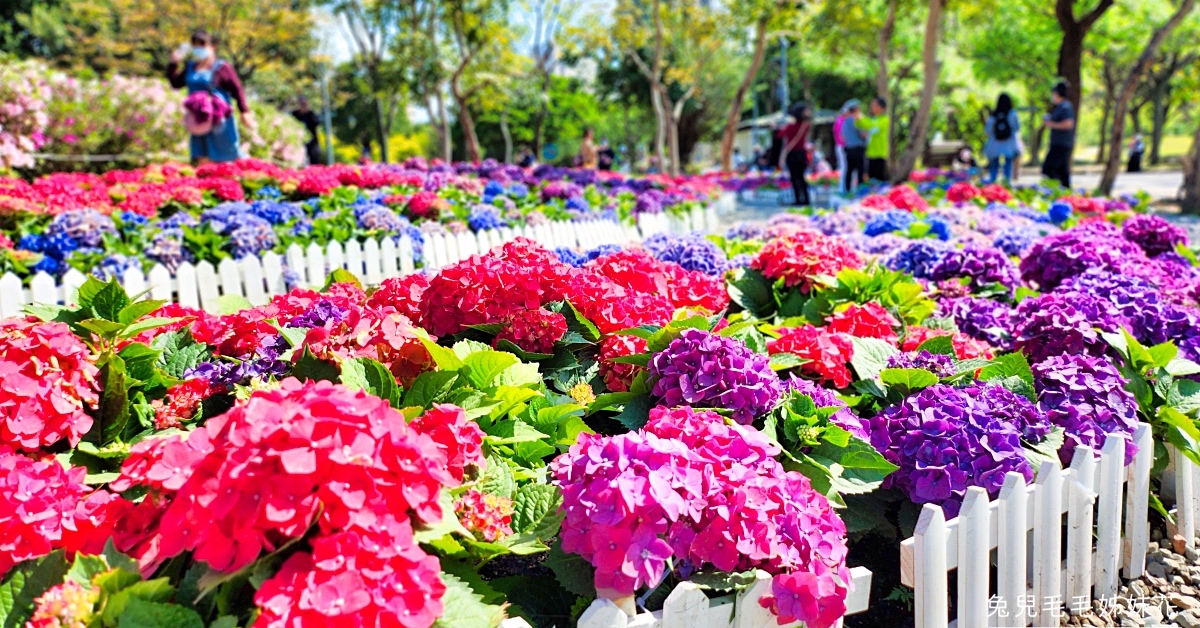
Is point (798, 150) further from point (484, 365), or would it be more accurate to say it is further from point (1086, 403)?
point (484, 365)

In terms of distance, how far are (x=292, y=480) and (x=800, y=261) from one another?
110 inches

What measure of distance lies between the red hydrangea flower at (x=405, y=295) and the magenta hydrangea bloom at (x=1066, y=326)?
2.41 meters

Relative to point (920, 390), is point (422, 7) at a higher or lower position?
higher

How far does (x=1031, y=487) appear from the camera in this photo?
239 cm

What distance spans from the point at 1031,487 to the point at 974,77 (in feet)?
132

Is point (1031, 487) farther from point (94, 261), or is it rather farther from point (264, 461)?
point (94, 261)

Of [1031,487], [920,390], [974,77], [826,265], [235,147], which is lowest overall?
[1031,487]

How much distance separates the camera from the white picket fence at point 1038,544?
6.89ft

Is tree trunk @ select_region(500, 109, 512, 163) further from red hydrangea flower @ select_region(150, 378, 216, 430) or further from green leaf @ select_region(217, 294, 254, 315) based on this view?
red hydrangea flower @ select_region(150, 378, 216, 430)

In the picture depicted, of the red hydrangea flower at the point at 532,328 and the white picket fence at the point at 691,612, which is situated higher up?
the red hydrangea flower at the point at 532,328

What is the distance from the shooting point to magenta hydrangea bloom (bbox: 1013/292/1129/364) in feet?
10.7

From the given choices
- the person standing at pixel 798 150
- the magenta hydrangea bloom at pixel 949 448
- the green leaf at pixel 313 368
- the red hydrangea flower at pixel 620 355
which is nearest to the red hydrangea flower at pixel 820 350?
the magenta hydrangea bloom at pixel 949 448

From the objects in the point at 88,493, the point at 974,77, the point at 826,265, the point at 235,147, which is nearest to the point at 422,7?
the point at 235,147

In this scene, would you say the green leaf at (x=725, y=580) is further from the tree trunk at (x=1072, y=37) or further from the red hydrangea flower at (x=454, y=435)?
the tree trunk at (x=1072, y=37)
